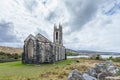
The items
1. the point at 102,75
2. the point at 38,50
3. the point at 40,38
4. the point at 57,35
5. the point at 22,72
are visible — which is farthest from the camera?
the point at 57,35

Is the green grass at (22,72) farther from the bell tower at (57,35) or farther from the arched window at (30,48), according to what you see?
the bell tower at (57,35)

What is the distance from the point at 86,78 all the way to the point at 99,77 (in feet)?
9.10

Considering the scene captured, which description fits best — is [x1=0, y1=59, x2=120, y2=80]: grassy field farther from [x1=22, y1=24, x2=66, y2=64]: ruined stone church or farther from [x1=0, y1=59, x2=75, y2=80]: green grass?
[x1=22, y1=24, x2=66, y2=64]: ruined stone church

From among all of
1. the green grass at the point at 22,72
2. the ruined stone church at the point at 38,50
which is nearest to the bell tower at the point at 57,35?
the ruined stone church at the point at 38,50

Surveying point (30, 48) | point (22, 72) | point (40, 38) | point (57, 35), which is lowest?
point (22, 72)

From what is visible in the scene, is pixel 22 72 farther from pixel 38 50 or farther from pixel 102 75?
pixel 38 50

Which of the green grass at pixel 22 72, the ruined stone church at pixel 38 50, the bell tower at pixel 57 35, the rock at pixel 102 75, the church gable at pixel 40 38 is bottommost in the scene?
the green grass at pixel 22 72

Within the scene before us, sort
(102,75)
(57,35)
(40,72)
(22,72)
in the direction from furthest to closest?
1. (57,35)
2. (22,72)
3. (40,72)
4. (102,75)

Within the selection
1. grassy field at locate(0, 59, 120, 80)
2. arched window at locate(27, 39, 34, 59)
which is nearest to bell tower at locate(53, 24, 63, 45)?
arched window at locate(27, 39, 34, 59)

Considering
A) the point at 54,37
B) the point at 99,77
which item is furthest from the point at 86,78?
the point at 54,37

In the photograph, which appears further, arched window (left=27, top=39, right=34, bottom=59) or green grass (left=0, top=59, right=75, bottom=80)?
arched window (left=27, top=39, right=34, bottom=59)

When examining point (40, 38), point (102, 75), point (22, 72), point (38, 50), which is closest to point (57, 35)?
point (40, 38)

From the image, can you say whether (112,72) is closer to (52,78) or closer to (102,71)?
(102,71)

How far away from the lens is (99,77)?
51.7 feet
